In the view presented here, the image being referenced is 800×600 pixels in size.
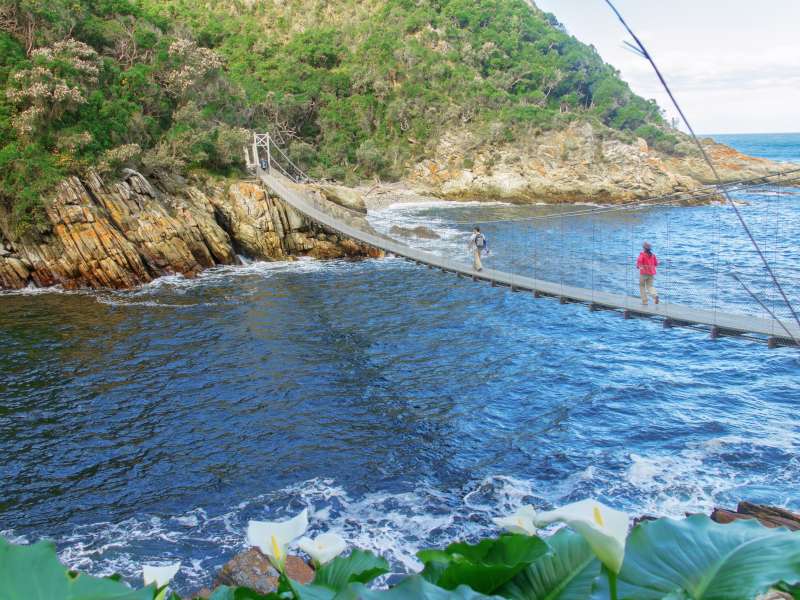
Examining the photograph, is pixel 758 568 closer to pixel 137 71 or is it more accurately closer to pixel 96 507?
pixel 96 507

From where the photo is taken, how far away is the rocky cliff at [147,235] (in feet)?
47.3

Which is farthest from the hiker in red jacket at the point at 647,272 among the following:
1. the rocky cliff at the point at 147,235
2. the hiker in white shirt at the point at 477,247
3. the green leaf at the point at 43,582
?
the rocky cliff at the point at 147,235

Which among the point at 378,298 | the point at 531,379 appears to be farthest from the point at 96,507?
the point at 378,298

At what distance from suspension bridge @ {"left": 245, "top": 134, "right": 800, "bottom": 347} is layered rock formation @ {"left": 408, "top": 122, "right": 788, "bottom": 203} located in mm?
2298

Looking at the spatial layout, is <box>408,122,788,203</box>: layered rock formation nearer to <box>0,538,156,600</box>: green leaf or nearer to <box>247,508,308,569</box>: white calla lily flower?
<box>247,508,308,569</box>: white calla lily flower

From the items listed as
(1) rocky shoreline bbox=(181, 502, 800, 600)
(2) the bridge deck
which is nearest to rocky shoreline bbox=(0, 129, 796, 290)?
(2) the bridge deck

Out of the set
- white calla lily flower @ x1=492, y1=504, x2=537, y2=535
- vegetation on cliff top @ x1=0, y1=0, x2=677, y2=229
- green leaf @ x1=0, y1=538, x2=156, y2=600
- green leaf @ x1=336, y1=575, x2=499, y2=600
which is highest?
vegetation on cliff top @ x1=0, y1=0, x2=677, y2=229

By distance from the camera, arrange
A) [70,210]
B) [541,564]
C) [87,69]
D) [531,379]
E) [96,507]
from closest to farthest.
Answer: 1. [541,564]
2. [96,507]
3. [531,379]
4. [70,210]
5. [87,69]

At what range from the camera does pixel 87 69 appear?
1642 cm

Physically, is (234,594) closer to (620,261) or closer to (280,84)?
(620,261)

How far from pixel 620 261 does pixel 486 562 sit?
1622 centimetres

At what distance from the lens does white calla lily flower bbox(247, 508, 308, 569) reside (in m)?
1.30

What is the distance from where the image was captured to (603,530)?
3.59 ft

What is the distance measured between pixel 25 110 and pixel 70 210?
2.87 m
